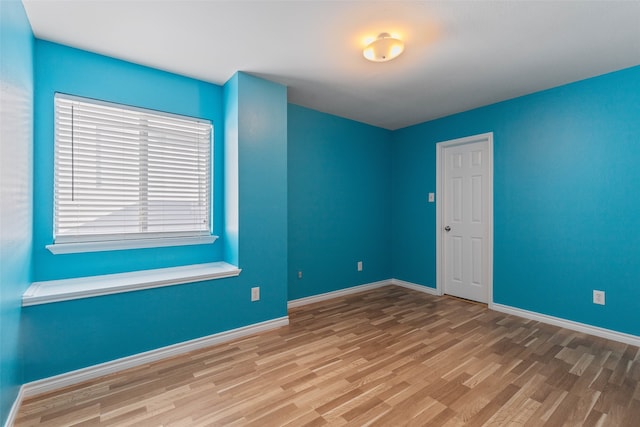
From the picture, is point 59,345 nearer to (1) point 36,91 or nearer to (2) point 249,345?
(2) point 249,345

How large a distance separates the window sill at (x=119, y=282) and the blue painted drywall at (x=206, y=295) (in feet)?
0.17

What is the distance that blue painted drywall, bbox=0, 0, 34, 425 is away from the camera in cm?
146

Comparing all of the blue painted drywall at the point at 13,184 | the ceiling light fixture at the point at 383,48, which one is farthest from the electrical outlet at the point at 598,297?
the blue painted drywall at the point at 13,184

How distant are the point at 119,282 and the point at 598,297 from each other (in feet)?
14.0

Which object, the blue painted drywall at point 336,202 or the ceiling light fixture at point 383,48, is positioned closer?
the ceiling light fixture at point 383,48

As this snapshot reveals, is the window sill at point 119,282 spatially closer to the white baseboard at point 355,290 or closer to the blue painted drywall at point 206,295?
the blue painted drywall at point 206,295

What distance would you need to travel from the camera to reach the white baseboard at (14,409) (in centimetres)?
156

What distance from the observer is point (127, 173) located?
2496mm

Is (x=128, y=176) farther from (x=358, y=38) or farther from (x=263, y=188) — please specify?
(x=358, y=38)

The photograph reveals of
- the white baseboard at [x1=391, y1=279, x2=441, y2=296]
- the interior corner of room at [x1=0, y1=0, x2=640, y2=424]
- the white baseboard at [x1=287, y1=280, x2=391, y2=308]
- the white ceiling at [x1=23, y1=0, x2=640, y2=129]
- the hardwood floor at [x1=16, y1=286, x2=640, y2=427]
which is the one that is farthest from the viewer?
the white baseboard at [x1=391, y1=279, x2=441, y2=296]

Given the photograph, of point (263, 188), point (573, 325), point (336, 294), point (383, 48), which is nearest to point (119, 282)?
point (263, 188)

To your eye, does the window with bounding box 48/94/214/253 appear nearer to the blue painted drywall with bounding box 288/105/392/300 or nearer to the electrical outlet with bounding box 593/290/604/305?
the blue painted drywall with bounding box 288/105/392/300

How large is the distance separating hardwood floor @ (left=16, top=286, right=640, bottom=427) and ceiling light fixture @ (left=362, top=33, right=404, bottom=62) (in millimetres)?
2388

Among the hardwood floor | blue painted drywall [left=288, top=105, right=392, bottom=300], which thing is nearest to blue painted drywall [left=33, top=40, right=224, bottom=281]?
the hardwood floor
